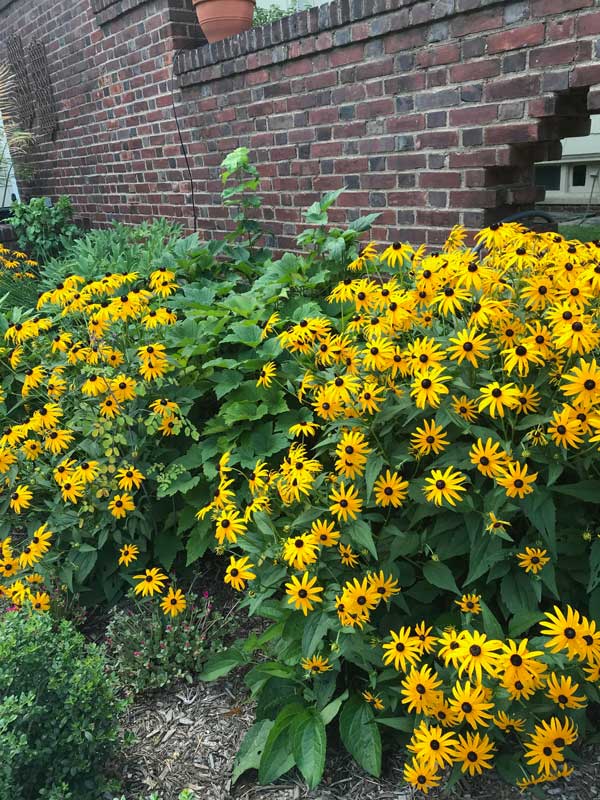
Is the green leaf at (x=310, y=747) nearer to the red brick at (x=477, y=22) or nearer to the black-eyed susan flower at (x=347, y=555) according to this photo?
the black-eyed susan flower at (x=347, y=555)

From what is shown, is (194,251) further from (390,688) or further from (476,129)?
(390,688)

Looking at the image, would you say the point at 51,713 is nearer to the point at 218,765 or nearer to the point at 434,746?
the point at 218,765

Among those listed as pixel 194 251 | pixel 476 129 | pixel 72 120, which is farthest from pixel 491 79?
pixel 72 120

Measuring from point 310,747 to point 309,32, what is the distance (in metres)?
3.46

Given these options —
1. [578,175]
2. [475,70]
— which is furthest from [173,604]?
[578,175]

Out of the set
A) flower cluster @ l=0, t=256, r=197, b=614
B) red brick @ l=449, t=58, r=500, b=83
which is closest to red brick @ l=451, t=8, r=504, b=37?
red brick @ l=449, t=58, r=500, b=83

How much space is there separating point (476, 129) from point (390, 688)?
2.35 meters

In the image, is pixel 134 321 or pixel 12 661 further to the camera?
pixel 134 321

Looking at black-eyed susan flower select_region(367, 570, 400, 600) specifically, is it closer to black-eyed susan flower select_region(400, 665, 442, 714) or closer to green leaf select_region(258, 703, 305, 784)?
black-eyed susan flower select_region(400, 665, 442, 714)

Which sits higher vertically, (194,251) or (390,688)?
(194,251)

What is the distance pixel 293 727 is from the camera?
175 centimetres

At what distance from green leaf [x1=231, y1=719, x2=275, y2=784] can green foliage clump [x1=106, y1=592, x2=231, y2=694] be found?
359mm

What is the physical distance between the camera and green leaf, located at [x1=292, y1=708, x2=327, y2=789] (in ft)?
5.50

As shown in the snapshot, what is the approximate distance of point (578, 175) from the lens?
973 centimetres
